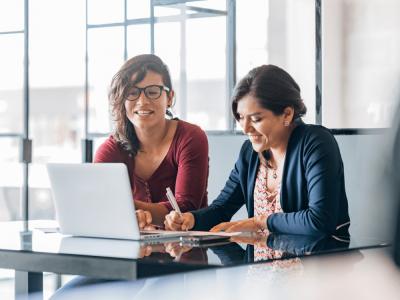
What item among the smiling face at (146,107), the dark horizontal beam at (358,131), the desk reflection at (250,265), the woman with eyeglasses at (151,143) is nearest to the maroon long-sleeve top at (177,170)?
the woman with eyeglasses at (151,143)

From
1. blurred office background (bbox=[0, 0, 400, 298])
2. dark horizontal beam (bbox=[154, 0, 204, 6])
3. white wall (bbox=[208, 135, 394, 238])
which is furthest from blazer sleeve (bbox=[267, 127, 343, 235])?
dark horizontal beam (bbox=[154, 0, 204, 6])

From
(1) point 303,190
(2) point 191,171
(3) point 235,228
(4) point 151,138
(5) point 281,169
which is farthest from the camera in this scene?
(4) point 151,138

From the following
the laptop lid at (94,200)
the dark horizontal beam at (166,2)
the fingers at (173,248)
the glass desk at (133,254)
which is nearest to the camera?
the glass desk at (133,254)

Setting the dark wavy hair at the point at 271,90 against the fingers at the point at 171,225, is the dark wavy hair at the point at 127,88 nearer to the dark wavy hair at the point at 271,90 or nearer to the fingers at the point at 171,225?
the dark wavy hair at the point at 271,90

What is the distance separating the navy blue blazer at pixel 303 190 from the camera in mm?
1321

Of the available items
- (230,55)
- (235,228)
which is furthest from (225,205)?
(230,55)

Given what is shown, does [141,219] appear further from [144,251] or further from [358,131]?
[358,131]

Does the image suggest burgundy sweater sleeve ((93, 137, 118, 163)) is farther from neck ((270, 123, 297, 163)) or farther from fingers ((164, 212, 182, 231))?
neck ((270, 123, 297, 163))

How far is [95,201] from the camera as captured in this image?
3.64 feet

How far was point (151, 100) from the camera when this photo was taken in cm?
185

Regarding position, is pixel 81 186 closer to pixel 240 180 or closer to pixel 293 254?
pixel 293 254

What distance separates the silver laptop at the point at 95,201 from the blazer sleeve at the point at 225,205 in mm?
319

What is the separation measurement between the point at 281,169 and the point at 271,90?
29 cm

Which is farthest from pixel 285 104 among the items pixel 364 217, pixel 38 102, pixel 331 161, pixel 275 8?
pixel 38 102
